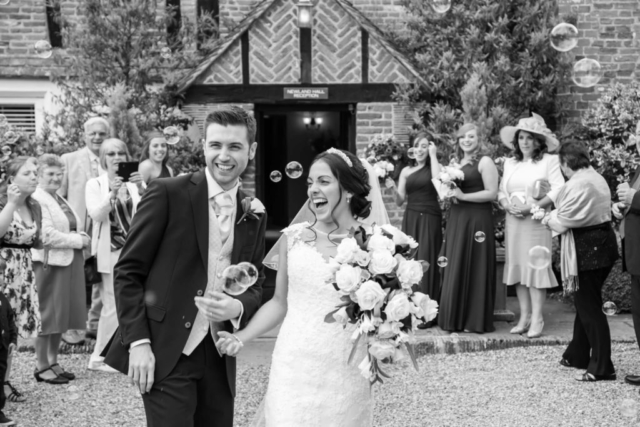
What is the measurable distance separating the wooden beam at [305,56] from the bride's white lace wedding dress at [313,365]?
6472 mm

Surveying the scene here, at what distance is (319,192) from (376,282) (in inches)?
23.6

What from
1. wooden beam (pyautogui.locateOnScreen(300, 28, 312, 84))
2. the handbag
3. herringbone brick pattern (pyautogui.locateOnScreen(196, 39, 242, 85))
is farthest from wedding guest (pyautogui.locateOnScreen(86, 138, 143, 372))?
wooden beam (pyautogui.locateOnScreen(300, 28, 312, 84))

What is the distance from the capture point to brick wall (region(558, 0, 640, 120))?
34.6ft

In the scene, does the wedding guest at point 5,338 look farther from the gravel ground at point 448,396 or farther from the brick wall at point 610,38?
the brick wall at point 610,38

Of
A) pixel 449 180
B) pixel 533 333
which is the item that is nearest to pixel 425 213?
pixel 449 180

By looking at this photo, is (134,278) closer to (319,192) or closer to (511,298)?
(319,192)

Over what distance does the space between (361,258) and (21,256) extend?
3667 millimetres

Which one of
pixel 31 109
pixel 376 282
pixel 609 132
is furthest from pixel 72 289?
pixel 609 132

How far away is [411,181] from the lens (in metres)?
8.03

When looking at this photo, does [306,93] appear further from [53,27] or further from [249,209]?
[249,209]

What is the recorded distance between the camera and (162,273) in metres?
3.04

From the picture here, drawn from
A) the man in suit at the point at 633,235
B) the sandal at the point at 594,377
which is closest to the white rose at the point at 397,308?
the man in suit at the point at 633,235

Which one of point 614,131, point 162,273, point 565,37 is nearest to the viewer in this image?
point 162,273

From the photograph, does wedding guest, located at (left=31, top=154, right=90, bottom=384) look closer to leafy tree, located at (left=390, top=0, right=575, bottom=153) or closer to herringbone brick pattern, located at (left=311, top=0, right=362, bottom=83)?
herringbone brick pattern, located at (left=311, top=0, right=362, bottom=83)
